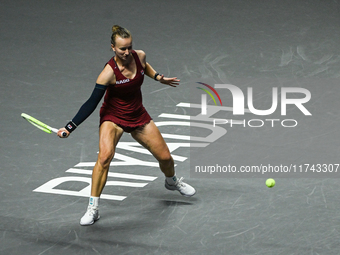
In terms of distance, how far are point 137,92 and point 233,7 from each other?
294 inches

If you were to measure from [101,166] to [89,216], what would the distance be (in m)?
0.54

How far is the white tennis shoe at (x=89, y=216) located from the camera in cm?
692

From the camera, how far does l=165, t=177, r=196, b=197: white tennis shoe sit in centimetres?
753

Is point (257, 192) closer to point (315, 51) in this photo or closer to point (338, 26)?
point (315, 51)

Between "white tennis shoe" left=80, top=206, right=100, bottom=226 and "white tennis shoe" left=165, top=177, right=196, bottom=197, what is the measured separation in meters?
0.98

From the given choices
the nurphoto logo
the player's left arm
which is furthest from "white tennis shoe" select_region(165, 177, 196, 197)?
the nurphoto logo

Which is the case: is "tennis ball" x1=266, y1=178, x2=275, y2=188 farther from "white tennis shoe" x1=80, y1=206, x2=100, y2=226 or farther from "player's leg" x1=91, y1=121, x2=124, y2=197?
"white tennis shoe" x1=80, y1=206, x2=100, y2=226

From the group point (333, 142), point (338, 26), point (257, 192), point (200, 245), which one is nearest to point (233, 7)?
point (338, 26)

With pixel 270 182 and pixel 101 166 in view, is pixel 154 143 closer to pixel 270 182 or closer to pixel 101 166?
pixel 101 166

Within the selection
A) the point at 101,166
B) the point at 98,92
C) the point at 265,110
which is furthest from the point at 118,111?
the point at 265,110

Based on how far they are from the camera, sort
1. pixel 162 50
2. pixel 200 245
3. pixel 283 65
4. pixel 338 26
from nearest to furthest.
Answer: pixel 200 245 → pixel 283 65 → pixel 162 50 → pixel 338 26

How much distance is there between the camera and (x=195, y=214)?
7.18 metres

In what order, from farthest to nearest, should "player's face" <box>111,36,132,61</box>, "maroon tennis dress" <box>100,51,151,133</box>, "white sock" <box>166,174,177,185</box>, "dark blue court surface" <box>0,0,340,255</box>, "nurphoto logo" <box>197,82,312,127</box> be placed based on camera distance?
"nurphoto logo" <box>197,82,312,127</box>, "white sock" <box>166,174,177,185</box>, "maroon tennis dress" <box>100,51,151,133</box>, "dark blue court surface" <box>0,0,340,255</box>, "player's face" <box>111,36,132,61</box>

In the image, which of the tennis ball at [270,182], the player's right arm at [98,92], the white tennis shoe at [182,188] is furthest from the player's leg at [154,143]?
the tennis ball at [270,182]
